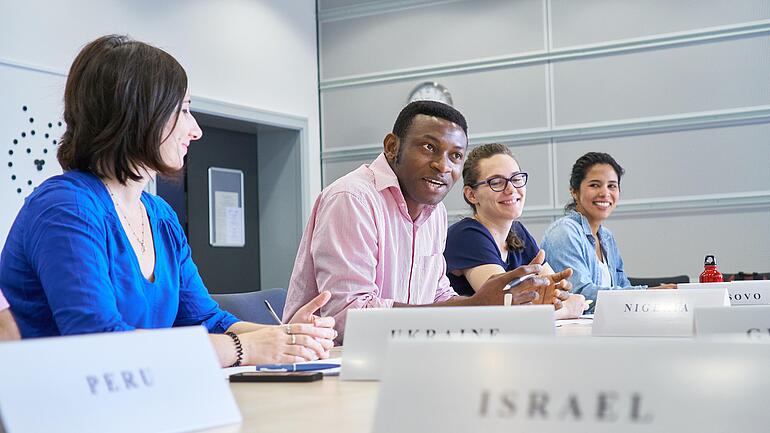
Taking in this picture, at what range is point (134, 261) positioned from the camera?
5.63 ft

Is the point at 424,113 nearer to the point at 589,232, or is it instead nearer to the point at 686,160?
the point at 589,232

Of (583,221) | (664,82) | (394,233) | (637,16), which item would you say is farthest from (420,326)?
(637,16)

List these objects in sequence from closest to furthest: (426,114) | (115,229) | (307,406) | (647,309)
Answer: (307,406) < (115,229) < (647,309) < (426,114)

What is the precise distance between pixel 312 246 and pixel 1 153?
2368 mm

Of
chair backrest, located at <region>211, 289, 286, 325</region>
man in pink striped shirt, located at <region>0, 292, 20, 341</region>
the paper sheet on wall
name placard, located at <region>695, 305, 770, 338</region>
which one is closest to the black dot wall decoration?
the paper sheet on wall

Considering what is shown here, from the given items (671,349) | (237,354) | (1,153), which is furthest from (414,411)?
(1,153)

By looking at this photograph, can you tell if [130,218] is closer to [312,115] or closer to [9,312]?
[9,312]

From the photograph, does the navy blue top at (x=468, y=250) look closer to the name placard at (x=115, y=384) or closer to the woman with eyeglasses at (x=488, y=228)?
the woman with eyeglasses at (x=488, y=228)

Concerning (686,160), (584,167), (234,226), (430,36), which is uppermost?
(430,36)

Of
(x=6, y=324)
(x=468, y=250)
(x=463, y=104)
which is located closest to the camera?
(x=6, y=324)

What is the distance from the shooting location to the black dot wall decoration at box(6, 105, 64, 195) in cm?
421

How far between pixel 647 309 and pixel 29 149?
3.26 m

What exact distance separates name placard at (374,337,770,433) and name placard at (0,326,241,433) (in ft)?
0.93

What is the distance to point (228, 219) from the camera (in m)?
6.02
